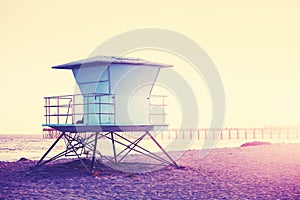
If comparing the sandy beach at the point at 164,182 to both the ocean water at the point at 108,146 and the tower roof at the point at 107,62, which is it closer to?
the tower roof at the point at 107,62

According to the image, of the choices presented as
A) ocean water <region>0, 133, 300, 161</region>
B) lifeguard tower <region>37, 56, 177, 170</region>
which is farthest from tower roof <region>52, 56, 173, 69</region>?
ocean water <region>0, 133, 300, 161</region>

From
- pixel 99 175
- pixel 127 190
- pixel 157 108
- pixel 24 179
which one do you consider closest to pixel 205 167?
pixel 157 108

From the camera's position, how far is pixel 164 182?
19.5 metres

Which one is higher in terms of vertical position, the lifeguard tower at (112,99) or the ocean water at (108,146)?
the lifeguard tower at (112,99)

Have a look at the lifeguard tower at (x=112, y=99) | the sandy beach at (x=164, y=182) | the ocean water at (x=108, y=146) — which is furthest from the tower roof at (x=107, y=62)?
the ocean water at (x=108, y=146)

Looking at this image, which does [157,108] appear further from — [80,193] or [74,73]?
[80,193]

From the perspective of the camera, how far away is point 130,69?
2269cm

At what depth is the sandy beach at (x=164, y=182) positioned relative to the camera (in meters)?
16.9

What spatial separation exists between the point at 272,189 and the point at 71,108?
10.7 metres

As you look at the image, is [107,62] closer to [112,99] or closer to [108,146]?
[112,99]

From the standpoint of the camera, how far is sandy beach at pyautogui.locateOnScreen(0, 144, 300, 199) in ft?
55.3

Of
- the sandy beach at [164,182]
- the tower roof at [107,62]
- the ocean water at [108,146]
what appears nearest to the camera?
the sandy beach at [164,182]

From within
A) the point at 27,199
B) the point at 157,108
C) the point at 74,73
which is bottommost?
the point at 27,199

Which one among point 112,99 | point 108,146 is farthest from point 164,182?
point 108,146
